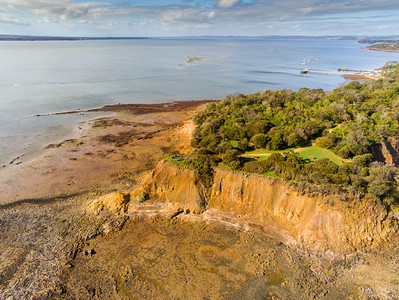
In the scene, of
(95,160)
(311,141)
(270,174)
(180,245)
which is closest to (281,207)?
(270,174)

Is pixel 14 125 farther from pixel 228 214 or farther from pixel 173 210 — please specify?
pixel 228 214

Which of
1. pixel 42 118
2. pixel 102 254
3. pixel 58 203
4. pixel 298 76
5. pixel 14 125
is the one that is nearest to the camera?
pixel 102 254

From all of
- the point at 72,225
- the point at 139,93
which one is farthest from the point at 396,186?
the point at 139,93

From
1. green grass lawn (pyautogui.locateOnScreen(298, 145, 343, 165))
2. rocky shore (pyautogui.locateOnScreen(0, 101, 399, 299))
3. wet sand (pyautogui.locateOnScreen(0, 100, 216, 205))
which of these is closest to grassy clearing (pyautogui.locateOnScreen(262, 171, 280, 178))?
rocky shore (pyautogui.locateOnScreen(0, 101, 399, 299))

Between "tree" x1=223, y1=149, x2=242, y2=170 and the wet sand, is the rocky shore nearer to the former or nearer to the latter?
the wet sand

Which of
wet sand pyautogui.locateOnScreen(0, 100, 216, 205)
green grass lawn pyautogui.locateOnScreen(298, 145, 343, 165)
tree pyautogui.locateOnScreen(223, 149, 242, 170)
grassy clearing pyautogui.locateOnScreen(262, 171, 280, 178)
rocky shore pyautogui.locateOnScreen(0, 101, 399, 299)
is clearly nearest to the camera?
rocky shore pyautogui.locateOnScreen(0, 101, 399, 299)

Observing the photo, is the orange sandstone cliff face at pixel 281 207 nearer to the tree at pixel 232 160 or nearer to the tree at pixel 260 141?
the tree at pixel 232 160
